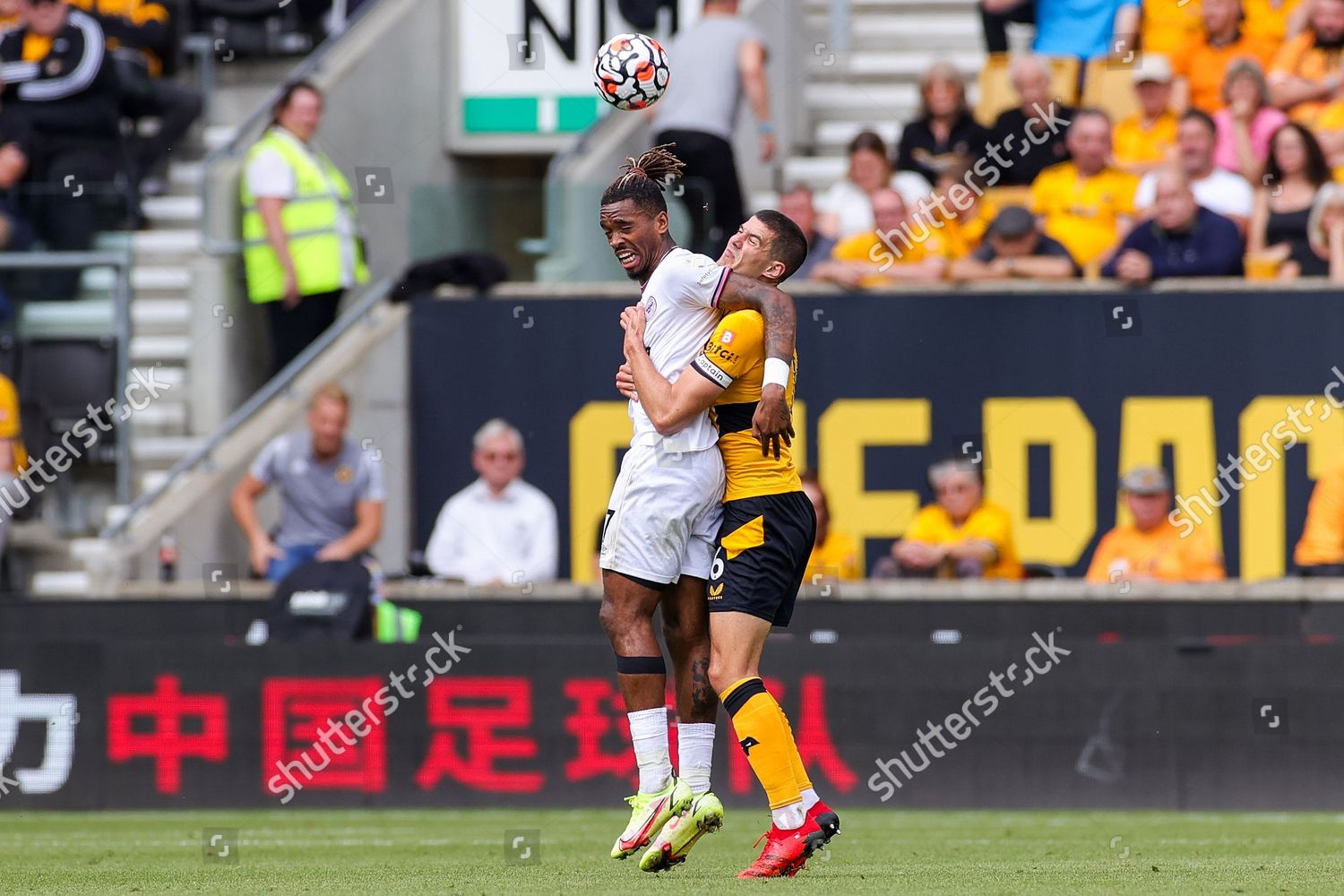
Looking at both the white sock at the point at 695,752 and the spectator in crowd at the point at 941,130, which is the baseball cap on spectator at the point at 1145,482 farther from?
the white sock at the point at 695,752

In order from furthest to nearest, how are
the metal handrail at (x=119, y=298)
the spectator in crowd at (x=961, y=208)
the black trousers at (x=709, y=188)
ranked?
the spectator in crowd at (x=961, y=208), the metal handrail at (x=119, y=298), the black trousers at (x=709, y=188)

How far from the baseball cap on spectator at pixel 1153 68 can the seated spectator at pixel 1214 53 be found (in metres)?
0.09

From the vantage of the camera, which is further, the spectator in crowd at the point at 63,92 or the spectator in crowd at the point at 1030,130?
the spectator in crowd at the point at 63,92

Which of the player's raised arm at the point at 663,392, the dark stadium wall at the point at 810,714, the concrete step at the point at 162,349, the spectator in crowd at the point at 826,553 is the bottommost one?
the dark stadium wall at the point at 810,714

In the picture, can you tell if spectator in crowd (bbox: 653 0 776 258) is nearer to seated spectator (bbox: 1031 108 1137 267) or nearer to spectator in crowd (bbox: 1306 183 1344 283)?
seated spectator (bbox: 1031 108 1137 267)

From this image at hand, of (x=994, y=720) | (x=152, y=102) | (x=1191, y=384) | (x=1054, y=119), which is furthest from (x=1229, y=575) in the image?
(x=152, y=102)

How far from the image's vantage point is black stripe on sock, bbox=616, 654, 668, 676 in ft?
26.4

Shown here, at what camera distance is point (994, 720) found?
12.4 metres

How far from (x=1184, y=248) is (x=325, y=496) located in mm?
5163

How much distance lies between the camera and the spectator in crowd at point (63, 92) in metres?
15.8

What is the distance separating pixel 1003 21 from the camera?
623 inches

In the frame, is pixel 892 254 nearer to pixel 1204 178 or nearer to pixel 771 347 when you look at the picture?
pixel 1204 178

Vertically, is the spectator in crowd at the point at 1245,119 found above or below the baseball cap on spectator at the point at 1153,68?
below

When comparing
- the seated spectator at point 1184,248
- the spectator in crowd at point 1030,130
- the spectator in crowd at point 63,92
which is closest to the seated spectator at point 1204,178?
the seated spectator at point 1184,248
